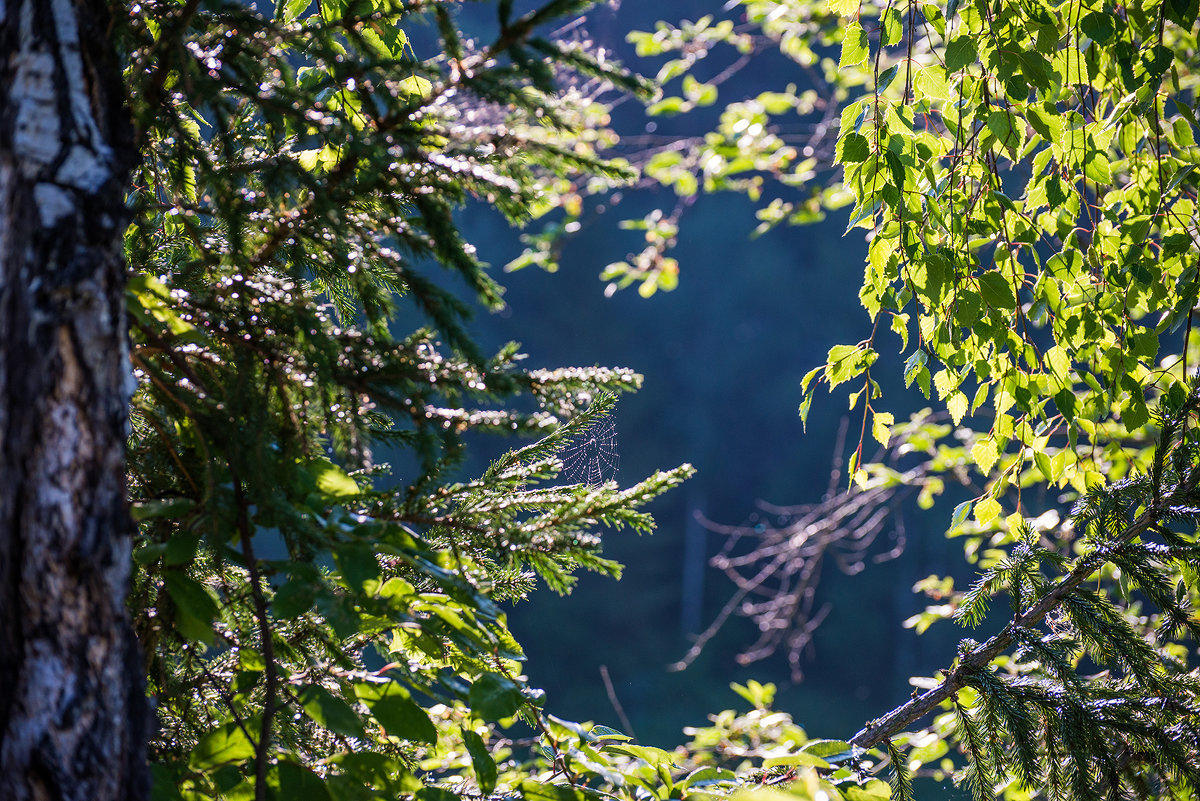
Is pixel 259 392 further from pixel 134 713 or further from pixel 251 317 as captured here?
pixel 134 713

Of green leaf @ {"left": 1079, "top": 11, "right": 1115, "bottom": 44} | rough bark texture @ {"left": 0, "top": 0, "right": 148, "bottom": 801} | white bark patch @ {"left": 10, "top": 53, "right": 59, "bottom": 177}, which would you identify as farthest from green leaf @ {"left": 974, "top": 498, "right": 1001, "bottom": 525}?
white bark patch @ {"left": 10, "top": 53, "right": 59, "bottom": 177}

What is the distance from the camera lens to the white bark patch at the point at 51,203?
70cm

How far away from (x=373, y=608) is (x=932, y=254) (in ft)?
3.70

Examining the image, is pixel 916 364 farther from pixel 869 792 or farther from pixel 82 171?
pixel 82 171

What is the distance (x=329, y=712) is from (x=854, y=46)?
1.30 m

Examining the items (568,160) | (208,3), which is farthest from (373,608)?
(208,3)

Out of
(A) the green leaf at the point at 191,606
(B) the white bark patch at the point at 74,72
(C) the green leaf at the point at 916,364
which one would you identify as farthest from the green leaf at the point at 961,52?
(A) the green leaf at the point at 191,606

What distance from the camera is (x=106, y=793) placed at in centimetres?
71

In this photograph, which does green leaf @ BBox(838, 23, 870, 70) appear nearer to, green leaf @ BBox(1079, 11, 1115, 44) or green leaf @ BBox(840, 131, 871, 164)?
green leaf @ BBox(840, 131, 871, 164)

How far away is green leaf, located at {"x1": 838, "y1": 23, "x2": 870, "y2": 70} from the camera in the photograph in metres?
1.35

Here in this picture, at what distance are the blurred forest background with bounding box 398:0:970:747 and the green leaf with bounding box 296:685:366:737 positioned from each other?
11714mm

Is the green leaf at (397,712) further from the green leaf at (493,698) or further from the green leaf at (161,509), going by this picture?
the green leaf at (161,509)

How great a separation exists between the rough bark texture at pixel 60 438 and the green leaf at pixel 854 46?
3.73ft

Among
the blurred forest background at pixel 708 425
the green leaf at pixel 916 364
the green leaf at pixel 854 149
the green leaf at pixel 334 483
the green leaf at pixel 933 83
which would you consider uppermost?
the blurred forest background at pixel 708 425
